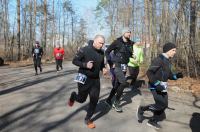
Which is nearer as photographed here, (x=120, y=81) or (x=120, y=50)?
(x=120, y=81)

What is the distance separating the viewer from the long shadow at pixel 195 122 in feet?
25.4

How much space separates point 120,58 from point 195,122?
243 centimetres

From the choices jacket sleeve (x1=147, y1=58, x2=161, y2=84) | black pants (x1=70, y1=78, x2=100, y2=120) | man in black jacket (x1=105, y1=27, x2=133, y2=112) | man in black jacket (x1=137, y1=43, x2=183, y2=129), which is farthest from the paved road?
jacket sleeve (x1=147, y1=58, x2=161, y2=84)

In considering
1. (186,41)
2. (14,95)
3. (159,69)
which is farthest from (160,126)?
(186,41)

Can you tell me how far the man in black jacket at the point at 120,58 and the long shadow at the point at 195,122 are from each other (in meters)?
1.79

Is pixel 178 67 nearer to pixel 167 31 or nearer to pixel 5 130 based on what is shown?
pixel 167 31

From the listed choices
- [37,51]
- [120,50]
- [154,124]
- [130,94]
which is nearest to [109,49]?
[120,50]

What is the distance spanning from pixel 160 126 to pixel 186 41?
376 inches

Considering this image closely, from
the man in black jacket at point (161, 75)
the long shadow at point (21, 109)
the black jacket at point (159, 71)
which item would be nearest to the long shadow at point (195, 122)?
the man in black jacket at point (161, 75)

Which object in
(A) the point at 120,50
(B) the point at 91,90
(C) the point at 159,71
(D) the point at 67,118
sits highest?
(A) the point at 120,50

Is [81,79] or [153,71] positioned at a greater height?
[153,71]

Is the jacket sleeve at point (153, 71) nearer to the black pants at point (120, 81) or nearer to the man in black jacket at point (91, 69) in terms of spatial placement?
the man in black jacket at point (91, 69)

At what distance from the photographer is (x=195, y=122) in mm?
8477

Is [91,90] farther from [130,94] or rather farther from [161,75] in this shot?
[130,94]
